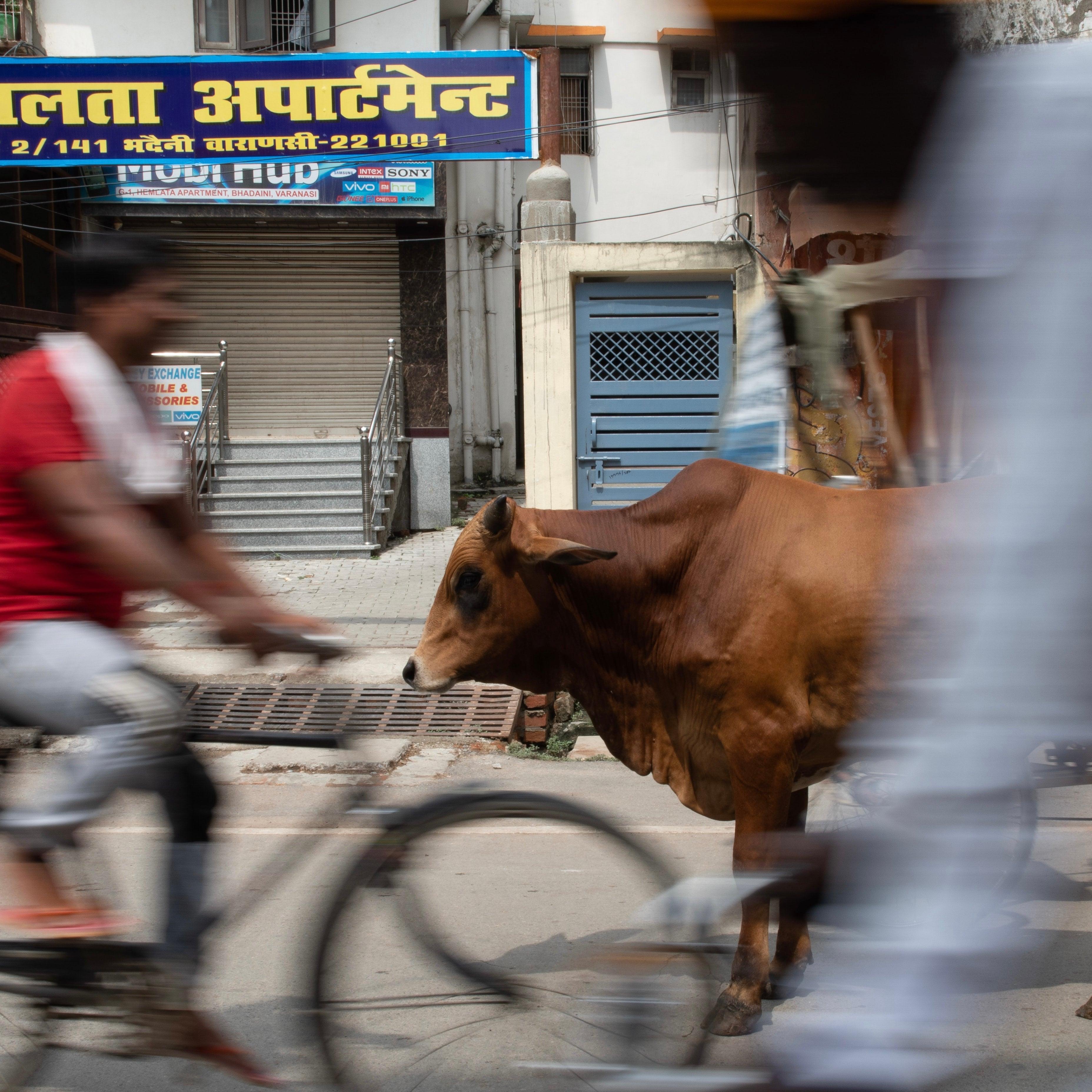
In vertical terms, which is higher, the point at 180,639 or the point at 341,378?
the point at 341,378

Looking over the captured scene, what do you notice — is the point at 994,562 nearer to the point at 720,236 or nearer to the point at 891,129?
the point at 891,129

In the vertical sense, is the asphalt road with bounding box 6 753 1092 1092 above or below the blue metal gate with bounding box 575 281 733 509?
below

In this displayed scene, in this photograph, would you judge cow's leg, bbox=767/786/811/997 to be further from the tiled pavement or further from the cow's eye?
the tiled pavement

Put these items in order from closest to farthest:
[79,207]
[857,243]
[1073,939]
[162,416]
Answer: [1073,939] → [857,243] → [162,416] → [79,207]

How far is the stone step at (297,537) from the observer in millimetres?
11930

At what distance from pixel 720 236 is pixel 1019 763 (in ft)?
54.9

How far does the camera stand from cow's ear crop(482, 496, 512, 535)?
3398mm

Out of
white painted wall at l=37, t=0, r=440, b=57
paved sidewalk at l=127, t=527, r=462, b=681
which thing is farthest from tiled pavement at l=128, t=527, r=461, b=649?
white painted wall at l=37, t=0, r=440, b=57

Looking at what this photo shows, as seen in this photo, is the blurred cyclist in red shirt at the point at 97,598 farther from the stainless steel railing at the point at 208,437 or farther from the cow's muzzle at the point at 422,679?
the stainless steel railing at the point at 208,437

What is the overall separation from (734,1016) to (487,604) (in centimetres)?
138

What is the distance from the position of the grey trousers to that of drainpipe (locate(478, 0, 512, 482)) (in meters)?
14.9

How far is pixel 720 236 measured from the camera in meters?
17.4

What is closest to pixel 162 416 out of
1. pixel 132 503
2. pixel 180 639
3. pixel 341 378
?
pixel 341 378

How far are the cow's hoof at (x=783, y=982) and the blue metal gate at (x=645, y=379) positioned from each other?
6738 millimetres
